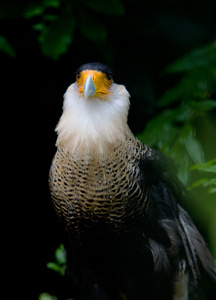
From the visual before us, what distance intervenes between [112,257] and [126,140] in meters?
0.66

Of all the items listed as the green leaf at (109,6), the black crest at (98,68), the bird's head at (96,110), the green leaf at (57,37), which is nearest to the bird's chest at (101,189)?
the bird's head at (96,110)

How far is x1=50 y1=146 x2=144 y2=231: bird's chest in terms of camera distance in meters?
2.45

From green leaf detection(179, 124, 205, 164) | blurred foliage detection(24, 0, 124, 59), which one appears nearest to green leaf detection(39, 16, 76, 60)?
blurred foliage detection(24, 0, 124, 59)

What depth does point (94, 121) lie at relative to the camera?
244cm

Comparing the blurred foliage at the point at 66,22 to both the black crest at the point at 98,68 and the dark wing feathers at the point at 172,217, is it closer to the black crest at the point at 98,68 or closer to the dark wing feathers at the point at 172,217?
the black crest at the point at 98,68

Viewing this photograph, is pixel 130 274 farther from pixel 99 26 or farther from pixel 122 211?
pixel 99 26

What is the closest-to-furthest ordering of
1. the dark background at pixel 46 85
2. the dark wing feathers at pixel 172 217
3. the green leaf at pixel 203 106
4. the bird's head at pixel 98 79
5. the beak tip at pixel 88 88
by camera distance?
the beak tip at pixel 88 88, the bird's head at pixel 98 79, the dark wing feathers at pixel 172 217, the green leaf at pixel 203 106, the dark background at pixel 46 85

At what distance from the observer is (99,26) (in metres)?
3.18

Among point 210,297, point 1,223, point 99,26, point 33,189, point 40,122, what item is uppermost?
point 99,26

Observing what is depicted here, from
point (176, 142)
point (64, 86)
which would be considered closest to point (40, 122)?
point (64, 86)

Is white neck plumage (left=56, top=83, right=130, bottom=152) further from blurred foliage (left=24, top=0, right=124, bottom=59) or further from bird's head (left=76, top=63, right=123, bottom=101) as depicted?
blurred foliage (left=24, top=0, right=124, bottom=59)

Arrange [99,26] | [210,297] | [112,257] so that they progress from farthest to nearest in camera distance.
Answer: [99,26] → [210,297] → [112,257]

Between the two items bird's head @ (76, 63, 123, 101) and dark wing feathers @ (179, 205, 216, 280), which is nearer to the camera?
bird's head @ (76, 63, 123, 101)

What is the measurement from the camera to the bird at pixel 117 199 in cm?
245
